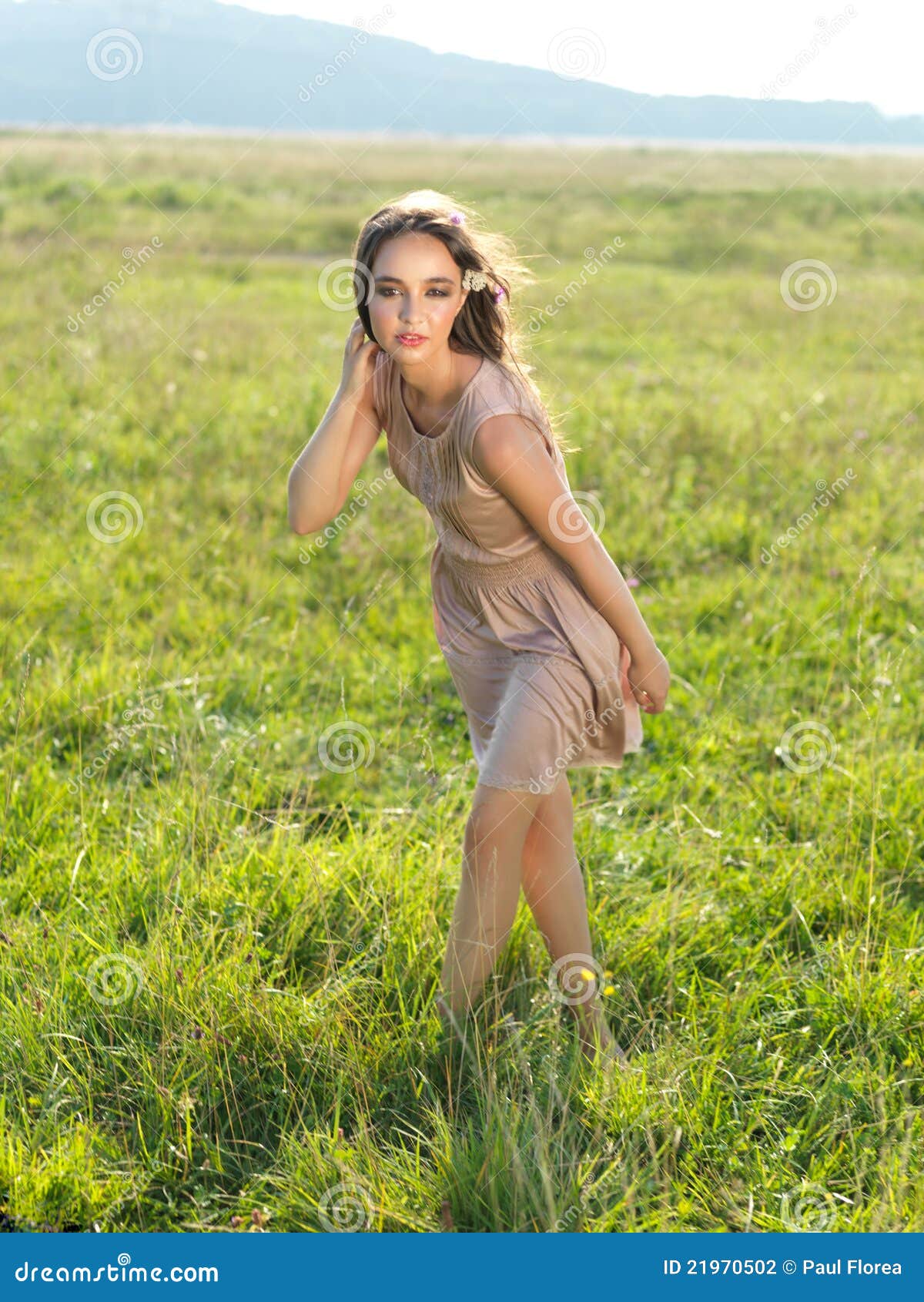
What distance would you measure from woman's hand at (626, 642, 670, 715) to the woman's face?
772mm

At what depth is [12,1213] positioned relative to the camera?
80.6 inches

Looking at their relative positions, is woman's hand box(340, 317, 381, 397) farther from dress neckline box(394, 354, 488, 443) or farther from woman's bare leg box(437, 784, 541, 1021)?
woman's bare leg box(437, 784, 541, 1021)

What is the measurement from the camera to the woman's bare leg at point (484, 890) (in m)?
2.36

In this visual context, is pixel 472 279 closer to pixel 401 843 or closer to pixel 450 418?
pixel 450 418

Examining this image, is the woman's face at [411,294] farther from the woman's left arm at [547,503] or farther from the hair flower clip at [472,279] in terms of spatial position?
the woman's left arm at [547,503]

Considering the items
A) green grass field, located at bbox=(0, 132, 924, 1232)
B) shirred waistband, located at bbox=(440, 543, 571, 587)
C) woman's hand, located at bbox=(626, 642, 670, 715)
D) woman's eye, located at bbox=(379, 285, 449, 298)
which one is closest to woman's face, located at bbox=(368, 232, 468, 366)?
woman's eye, located at bbox=(379, 285, 449, 298)

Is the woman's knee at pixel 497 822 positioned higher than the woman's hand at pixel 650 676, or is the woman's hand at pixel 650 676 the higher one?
the woman's hand at pixel 650 676

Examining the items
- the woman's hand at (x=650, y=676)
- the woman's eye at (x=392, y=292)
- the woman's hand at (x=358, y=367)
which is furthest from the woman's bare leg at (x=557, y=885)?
the woman's eye at (x=392, y=292)

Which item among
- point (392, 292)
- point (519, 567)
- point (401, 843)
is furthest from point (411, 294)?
point (401, 843)

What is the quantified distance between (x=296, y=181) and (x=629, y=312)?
25.2 m

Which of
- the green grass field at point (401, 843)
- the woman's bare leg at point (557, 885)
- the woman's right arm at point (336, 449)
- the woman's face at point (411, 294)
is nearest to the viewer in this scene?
the green grass field at point (401, 843)

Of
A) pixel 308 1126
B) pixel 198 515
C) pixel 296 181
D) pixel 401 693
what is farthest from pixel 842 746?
pixel 296 181

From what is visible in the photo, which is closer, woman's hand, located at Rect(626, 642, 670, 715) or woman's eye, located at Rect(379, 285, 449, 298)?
woman's eye, located at Rect(379, 285, 449, 298)

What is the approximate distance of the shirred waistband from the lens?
7.98ft
